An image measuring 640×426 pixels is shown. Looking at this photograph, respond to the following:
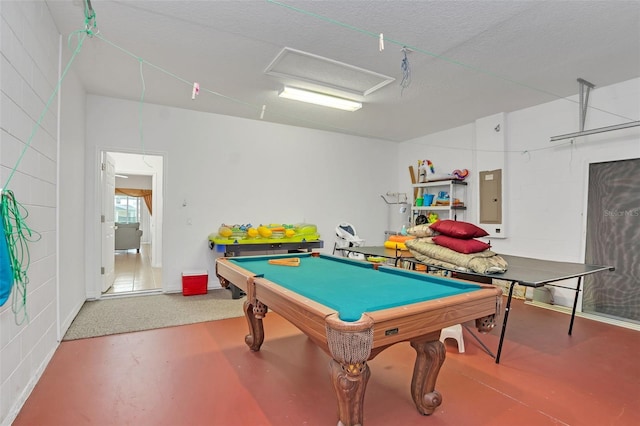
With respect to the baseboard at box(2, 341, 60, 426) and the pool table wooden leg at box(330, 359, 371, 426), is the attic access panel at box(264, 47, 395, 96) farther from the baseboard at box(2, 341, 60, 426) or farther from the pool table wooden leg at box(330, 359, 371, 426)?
the baseboard at box(2, 341, 60, 426)

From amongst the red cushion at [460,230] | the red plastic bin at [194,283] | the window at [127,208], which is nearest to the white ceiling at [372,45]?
the red cushion at [460,230]

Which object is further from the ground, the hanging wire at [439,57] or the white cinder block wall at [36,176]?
the hanging wire at [439,57]

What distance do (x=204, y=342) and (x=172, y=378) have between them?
0.65 m

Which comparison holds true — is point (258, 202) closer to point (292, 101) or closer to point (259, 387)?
point (292, 101)

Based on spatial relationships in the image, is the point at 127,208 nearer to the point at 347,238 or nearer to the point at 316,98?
the point at 347,238

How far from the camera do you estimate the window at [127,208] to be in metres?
12.3

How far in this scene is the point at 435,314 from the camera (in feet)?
5.10

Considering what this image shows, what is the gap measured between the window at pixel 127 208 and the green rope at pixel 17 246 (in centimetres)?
1177

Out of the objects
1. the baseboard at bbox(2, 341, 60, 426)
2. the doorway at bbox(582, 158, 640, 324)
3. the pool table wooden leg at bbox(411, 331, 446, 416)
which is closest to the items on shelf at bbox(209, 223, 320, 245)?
the baseboard at bbox(2, 341, 60, 426)

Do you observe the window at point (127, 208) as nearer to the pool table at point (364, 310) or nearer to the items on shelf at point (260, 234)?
the items on shelf at point (260, 234)

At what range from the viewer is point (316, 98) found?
396 cm

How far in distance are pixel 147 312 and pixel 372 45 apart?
3.73 meters

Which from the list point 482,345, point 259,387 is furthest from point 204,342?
point 482,345

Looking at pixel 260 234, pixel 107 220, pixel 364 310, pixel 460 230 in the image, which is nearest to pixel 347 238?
pixel 260 234
